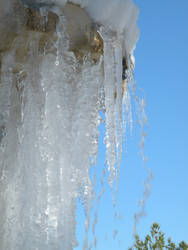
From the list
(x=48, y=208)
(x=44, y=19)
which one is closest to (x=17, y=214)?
(x=48, y=208)

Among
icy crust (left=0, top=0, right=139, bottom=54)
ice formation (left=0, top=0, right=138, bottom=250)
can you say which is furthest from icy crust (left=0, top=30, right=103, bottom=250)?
icy crust (left=0, top=0, right=139, bottom=54)

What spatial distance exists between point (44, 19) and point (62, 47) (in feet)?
0.96

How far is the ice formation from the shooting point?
9.24 ft

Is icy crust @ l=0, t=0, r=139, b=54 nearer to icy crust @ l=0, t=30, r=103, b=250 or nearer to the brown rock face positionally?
the brown rock face

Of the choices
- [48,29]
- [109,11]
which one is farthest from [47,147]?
[109,11]

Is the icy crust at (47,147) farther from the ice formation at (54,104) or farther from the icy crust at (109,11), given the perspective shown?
the icy crust at (109,11)

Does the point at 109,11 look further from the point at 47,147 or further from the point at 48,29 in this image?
the point at 47,147

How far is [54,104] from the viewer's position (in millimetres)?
3117

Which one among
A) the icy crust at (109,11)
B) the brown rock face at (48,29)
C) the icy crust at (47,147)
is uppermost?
the icy crust at (109,11)

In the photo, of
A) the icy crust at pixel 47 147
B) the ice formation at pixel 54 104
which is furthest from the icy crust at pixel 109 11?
the icy crust at pixel 47 147

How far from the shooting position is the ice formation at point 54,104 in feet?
9.24

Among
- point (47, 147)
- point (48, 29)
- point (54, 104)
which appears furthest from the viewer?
point (54, 104)

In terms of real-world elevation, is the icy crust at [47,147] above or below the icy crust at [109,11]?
below

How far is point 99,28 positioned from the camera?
3037mm
